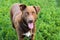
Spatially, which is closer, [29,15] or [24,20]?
[29,15]

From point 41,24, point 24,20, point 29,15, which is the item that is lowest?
point 41,24

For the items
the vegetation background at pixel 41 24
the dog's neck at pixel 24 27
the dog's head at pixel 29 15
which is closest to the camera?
the dog's head at pixel 29 15

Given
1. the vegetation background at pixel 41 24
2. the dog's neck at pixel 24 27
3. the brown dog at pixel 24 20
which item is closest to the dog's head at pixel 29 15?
the brown dog at pixel 24 20

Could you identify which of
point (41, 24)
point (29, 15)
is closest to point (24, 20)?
point (29, 15)

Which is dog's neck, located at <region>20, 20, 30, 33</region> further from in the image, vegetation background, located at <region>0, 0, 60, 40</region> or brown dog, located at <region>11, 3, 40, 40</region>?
vegetation background, located at <region>0, 0, 60, 40</region>

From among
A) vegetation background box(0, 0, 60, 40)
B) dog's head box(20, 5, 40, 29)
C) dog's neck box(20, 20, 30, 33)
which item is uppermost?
dog's head box(20, 5, 40, 29)

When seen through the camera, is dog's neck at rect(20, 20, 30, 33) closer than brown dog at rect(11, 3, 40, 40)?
No

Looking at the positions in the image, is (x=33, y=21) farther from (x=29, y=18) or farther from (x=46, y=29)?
(x=46, y=29)

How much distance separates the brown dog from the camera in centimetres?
780

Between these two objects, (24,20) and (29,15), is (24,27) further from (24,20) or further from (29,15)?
(29,15)

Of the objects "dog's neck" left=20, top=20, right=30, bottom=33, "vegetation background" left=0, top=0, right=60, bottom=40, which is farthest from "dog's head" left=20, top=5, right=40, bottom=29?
"vegetation background" left=0, top=0, right=60, bottom=40

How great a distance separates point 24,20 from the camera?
7.96m

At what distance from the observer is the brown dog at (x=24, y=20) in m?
7.80

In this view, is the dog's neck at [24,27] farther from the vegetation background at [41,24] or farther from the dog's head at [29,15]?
the vegetation background at [41,24]
